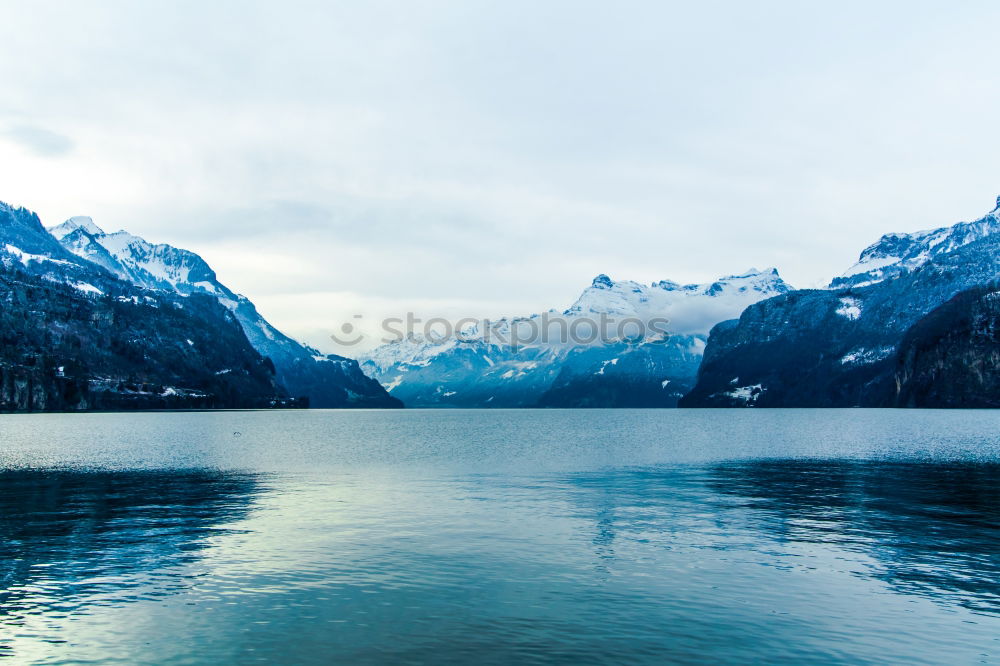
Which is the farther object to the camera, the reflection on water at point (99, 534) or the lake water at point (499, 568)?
the reflection on water at point (99, 534)

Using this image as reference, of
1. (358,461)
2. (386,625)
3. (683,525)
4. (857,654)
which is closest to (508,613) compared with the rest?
(386,625)

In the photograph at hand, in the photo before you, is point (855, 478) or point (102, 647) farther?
point (855, 478)

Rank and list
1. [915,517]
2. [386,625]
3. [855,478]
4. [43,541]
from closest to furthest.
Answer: [386,625]
[43,541]
[915,517]
[855,478]

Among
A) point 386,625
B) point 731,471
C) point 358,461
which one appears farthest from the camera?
point 358,461

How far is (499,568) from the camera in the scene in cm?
4778

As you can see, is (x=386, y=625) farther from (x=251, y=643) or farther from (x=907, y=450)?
(x=907, y=450)

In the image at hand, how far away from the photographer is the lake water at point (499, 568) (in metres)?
34.1

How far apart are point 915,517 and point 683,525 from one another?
69.0 feet

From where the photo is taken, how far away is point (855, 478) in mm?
98688

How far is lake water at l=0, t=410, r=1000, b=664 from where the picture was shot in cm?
3406

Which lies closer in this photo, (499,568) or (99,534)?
(499,568)

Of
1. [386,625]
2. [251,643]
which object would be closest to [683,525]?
[386,625]

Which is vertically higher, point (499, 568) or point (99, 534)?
point (499, 568)

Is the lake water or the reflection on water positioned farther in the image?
the reflection on water
